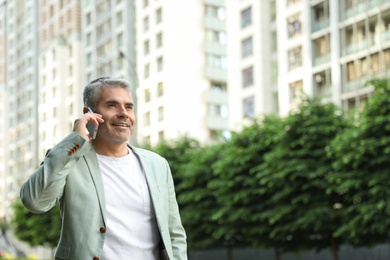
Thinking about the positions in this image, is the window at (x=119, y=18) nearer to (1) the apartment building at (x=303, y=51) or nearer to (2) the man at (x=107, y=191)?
(1) the apartment building at (x=303, y=51)

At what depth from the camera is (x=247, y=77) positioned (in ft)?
212

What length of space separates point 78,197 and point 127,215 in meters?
0.25

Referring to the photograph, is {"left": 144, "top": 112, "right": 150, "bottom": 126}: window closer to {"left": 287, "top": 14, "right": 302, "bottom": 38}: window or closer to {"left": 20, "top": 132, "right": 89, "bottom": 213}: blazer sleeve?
{"left": 287, "top": 14, "right": 302, "bottom": 38}: window

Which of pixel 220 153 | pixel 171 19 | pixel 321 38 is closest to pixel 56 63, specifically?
pixel 171 19

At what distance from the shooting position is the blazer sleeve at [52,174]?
3881 mm

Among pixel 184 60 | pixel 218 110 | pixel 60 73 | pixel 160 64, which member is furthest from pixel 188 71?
pixel 60 73

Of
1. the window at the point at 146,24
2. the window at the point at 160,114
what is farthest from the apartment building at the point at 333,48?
the window at the point at 146,24

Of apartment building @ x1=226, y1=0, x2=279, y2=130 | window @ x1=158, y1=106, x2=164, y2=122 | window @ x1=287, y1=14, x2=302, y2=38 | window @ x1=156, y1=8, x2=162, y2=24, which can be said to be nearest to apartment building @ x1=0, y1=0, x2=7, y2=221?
window @ x1=156, y1=8, x2=162, y2=24

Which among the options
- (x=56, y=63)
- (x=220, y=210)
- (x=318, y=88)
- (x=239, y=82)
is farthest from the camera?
(x=56, y=63)

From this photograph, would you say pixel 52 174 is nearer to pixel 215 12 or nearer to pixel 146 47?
pixel 215 12

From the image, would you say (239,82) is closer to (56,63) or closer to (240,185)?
(240,185)

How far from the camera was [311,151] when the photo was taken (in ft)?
94.0

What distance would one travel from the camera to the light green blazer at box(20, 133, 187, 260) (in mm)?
3896

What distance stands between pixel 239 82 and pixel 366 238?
39.0 m
